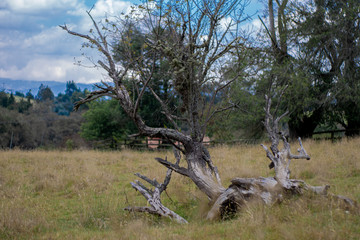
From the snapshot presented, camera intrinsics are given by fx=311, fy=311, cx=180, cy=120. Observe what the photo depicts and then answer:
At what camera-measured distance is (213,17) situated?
7418mm

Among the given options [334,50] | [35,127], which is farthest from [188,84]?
[35,127]

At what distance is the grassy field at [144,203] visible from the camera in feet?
15.8

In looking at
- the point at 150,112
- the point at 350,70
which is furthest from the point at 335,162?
the point at 150,112

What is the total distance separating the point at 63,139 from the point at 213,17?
179 feet

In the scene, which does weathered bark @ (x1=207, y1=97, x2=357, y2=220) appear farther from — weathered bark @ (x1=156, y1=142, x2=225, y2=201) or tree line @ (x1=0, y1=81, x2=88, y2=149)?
tree line @ (x1=0, y1=81, x2=88, y2=149)

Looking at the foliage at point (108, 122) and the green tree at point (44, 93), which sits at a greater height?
the green tree at point (44, 93)

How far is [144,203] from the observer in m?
8.33

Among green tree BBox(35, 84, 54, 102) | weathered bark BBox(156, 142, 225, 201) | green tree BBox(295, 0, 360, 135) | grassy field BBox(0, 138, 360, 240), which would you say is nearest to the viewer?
grassy field BBox(0, 138, 360, 240)

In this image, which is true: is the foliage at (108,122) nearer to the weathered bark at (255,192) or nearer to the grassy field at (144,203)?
the grassy field at (144,203)

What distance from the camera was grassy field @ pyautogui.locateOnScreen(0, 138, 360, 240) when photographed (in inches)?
190

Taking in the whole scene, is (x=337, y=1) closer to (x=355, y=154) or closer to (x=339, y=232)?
(x=355, y=154)

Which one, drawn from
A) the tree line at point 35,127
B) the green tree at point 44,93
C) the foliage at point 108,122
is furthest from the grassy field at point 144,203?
the green tree at point 44,93

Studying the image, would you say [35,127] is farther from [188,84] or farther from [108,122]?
[188,84]

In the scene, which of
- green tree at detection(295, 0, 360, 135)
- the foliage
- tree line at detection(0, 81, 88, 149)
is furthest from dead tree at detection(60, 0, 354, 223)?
tree line at detection(0, 81, 88, 149)
